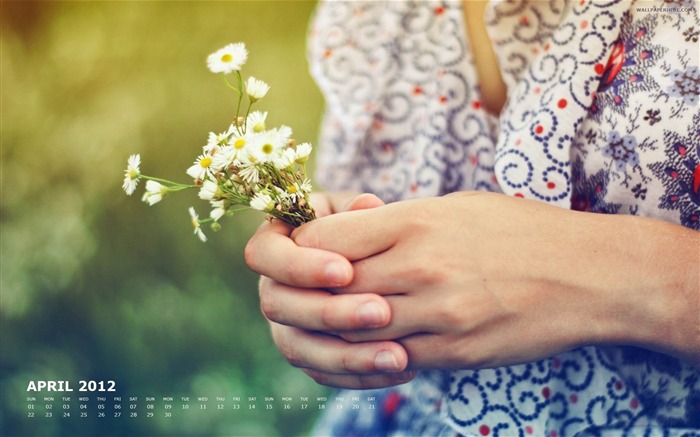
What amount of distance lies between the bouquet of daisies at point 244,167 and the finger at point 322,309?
0.08 meters

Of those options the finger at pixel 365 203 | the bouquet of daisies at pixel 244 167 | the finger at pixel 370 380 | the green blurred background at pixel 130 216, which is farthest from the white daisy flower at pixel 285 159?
the green blurred background at pixel 130 216

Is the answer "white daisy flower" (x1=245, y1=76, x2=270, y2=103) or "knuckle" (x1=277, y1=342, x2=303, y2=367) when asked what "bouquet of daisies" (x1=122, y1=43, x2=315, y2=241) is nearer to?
"white daisy flower" (x1=245, y1=76, x2=270, y2=103)

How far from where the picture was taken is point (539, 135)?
57 cm

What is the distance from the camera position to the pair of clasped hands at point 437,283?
1.60 feet

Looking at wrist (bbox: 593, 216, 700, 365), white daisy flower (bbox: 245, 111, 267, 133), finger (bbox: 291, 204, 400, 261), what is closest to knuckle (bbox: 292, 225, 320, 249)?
finger (bbox: 291, 204, 400, 261)

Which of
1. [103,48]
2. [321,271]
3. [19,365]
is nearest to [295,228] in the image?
[321,271]

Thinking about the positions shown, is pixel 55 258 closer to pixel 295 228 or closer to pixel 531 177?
pixel 295 228

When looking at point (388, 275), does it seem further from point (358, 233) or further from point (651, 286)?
point (651, 286)

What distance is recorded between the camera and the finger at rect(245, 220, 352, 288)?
49 cm

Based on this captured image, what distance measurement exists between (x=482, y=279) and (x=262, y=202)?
20 cm

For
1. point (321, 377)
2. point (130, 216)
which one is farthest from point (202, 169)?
point (130, 216)

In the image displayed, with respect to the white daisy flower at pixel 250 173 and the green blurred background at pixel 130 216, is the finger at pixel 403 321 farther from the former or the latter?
the green blurred background at pixel 130 216

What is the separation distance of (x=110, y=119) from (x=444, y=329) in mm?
794

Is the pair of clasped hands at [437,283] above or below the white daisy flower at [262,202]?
below
